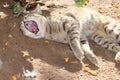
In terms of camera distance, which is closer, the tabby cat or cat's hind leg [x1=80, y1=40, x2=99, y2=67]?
cat's hind leg [x1=80, y1=40, x2=99, y2=67]

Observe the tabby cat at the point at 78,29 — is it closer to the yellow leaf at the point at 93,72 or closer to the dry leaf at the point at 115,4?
the yellow leaf at the point at 93,72

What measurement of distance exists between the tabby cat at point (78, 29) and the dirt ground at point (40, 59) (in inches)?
3.7

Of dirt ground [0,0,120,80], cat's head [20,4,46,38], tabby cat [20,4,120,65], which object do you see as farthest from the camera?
cat's head [20,4,46,38]

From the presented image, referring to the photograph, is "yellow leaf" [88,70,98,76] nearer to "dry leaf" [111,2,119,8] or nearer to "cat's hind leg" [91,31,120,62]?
"cat's hind leg" [91,31,120,62]

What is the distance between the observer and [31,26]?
4664mm

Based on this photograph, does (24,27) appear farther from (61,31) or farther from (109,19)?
(109,19)

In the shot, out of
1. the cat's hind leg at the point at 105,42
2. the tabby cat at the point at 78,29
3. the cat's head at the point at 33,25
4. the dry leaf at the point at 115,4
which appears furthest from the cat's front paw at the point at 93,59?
the dry leaf at the point at 115,4

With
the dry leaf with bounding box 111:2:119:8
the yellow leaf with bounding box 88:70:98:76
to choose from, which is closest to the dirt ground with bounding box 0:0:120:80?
the yellow leaf with bounding box 88:70:98:76

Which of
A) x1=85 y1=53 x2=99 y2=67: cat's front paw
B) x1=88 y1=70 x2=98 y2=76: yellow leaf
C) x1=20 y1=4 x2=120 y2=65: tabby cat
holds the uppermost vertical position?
x1=20 y1=4 x2=120 y2=65: tabby cat

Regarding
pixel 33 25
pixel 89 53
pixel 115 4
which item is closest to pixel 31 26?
Result: pixel 33 25

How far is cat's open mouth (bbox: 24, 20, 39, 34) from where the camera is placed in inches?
182

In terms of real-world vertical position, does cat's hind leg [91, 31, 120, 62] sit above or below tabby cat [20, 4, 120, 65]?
below

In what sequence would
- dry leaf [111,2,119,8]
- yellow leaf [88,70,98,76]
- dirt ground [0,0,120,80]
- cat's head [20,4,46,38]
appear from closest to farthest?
dirt ground [0,0,120,80], yellow leaf [88,70,98,76], cat's head [20,4,46,38], dry leaf [111,2,119,8]

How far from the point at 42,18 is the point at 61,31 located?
0.32 m
